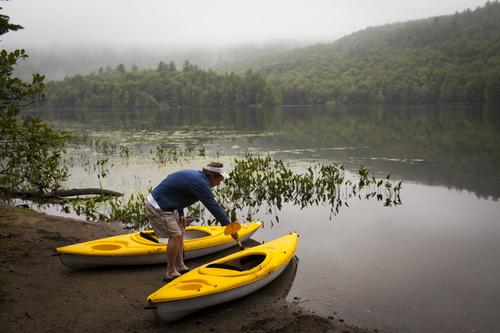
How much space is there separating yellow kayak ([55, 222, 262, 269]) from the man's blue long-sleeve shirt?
1755 mm

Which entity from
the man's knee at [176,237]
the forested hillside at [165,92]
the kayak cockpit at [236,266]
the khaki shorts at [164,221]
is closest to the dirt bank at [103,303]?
the kayak cockpit at [236,266]

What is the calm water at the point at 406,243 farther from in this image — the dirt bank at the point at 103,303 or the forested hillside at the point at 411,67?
the forested hillside at the point at 411,67

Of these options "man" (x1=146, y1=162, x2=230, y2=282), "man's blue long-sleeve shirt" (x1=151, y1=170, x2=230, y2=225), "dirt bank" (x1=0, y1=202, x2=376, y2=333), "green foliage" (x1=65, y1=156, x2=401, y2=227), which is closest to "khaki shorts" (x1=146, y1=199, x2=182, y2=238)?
"man" (x1=146, y1=162, x2=230, y2=282)

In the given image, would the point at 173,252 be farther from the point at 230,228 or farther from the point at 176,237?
the point at 230,228

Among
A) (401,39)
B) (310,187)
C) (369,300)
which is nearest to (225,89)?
(401,39)

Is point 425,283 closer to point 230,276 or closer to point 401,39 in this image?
point 230,276

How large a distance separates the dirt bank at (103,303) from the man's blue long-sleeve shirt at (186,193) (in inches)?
63.0

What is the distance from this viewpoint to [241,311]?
7207 millimetres

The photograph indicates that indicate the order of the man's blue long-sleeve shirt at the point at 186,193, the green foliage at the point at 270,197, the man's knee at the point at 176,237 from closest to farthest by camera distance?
the man's blue long-sleeve shirt at the point at 186,193
the man's knee at the point at 176,237
the green foliage at the point at 270,197

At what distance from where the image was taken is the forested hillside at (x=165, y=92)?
4771 inches

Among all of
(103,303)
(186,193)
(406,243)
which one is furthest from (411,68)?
(103,303)

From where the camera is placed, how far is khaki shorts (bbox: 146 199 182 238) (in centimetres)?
752

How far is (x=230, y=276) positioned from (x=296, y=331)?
1.47 m

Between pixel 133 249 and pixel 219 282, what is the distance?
2.49 metres
